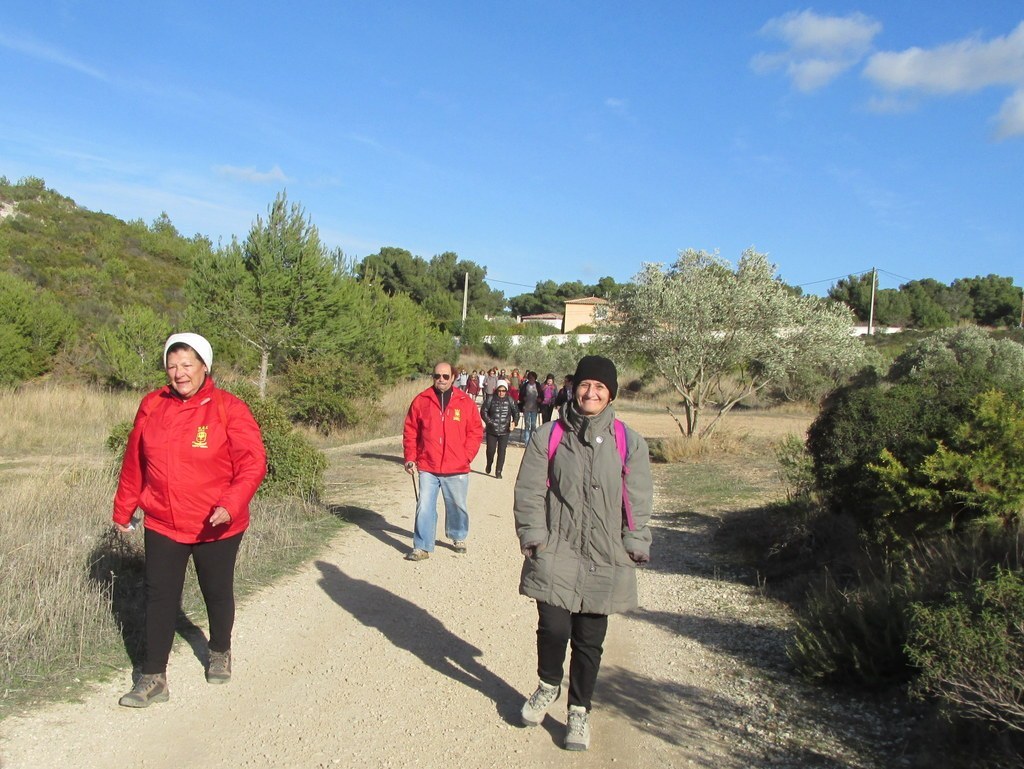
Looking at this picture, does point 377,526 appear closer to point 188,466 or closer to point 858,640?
point 188,466

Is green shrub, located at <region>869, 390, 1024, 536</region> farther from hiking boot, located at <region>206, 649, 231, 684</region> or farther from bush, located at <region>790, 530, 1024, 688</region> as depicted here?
hiking boot, located at <region>206, 649, 231, 684</region>

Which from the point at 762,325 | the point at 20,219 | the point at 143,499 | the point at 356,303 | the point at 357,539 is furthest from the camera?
the point at 20,219

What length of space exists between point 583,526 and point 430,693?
1.47m

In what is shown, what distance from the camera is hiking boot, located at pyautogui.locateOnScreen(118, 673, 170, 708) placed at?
13.9 ft

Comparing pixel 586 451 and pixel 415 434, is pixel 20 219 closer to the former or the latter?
pixel 415 434

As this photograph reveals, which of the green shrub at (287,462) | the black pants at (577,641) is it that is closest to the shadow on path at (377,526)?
the green shrub at (287,462)

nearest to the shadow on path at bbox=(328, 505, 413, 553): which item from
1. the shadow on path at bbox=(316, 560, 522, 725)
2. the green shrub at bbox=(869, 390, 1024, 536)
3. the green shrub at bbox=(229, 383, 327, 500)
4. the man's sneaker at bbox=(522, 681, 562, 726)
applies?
the green shrub at bbox=(229, 383, 327, 500)

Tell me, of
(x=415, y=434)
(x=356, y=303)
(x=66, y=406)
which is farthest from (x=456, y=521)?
(x=356, y=303)

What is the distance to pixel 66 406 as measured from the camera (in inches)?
810

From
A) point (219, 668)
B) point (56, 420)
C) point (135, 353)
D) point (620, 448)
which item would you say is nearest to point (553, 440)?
point (620, 448)

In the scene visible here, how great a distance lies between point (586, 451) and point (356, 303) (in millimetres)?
24714

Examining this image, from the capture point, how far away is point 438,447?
8023 mm

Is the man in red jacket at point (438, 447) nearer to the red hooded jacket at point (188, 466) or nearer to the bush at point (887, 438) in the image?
the bush at point (887, 438)

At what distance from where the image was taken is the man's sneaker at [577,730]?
4.01 metres
